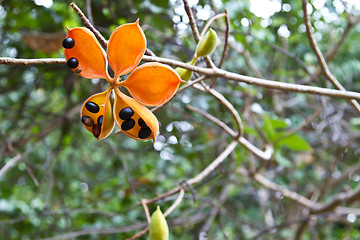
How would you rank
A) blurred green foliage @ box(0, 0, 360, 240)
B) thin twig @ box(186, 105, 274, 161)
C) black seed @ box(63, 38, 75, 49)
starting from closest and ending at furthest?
black seed @ box(63, 38, 75, 49)
thin twig @ box(186, 105, 274, 161)
blurred green foliage @ box(0, 0, 360, 240)

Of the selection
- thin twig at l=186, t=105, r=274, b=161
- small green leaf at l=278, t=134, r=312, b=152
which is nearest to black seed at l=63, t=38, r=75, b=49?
thin twig at l=186, t=105, r=274, b=161

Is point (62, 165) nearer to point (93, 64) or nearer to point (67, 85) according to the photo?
point (67, 85)

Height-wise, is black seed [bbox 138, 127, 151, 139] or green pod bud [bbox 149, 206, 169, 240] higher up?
black seed [bbox 138, 127, 151, 139]

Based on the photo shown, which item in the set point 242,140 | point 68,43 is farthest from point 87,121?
point 242,140

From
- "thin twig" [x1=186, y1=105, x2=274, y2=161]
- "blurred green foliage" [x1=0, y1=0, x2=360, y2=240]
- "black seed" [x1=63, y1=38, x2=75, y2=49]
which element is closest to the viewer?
"black seed" [x1=63, y1=38, x2=75, y2=49]

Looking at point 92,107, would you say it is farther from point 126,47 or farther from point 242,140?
point 242,140

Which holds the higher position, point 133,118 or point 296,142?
point 133,118

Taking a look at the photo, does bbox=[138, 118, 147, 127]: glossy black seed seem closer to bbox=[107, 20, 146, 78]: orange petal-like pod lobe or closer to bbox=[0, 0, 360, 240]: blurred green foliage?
bbox=[107, 20, 146, 78]: orange petal-like pod lobe

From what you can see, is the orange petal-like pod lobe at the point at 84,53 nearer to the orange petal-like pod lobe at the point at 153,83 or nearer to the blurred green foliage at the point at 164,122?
the orange petal-like pod lobe at the point at 153,83
